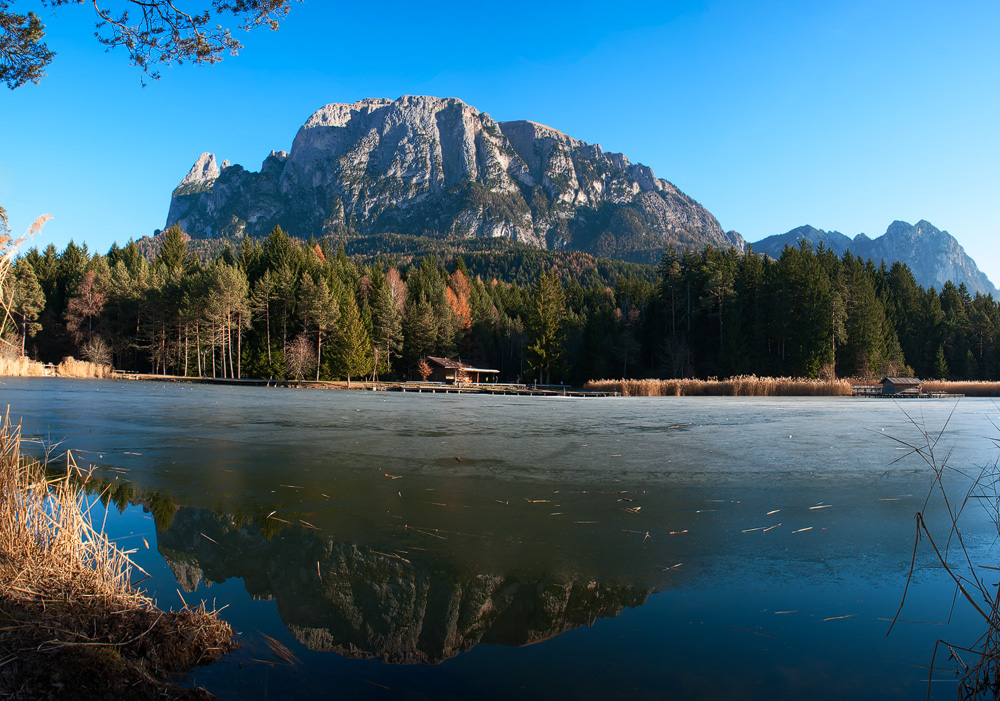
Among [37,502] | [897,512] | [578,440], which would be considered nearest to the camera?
[37,502]

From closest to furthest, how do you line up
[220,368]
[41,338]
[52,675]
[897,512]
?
[52,675]
[897,512]
[220,368]
[41,338]

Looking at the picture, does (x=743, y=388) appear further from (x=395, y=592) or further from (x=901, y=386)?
(x=395, y=592)

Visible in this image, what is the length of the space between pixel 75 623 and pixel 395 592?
5.54 ft

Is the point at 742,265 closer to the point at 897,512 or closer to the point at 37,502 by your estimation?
the point at 897,512

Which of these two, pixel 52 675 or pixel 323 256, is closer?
pixel 52 675

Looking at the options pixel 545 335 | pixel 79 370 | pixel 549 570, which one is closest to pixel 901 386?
pixel 545 335

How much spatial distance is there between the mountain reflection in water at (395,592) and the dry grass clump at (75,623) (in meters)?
0.59

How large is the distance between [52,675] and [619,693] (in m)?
2.49

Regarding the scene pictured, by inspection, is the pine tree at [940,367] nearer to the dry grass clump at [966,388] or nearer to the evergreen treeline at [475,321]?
the evergreen treeline at [475,321]

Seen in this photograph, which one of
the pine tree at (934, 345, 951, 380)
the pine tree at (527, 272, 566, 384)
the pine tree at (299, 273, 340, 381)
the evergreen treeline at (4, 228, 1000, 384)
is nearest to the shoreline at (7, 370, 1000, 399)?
the evergreen treeline at (4, 228, 1000, 384)

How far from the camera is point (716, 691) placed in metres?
2.63

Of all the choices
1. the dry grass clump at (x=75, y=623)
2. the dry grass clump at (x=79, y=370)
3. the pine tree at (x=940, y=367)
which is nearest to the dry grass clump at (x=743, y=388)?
the pine tree at (x=940, y=367)

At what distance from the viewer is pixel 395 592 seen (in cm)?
367

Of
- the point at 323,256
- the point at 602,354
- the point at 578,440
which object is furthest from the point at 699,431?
the point at 323,256
